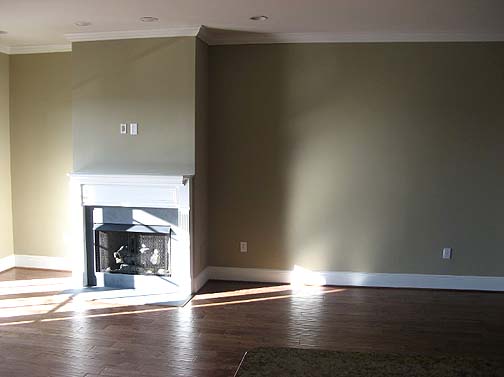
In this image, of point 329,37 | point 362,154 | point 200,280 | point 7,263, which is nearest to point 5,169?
point 7,263

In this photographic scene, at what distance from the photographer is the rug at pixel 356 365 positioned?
3.35 feet

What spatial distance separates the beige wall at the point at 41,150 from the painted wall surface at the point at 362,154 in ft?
5.67

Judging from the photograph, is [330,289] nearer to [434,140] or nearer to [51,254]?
[434,140]

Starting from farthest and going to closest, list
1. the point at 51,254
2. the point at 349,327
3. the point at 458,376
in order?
the point at 51,254
the point at 349,327
the point at 458,376

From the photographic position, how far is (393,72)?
4.49 m

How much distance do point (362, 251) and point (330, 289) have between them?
1.63 ft

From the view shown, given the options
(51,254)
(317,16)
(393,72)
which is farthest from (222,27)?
(51,254)

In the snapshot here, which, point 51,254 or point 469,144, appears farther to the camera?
point 51,254

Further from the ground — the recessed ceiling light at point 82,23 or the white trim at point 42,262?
the recessed ceiling light at point 82,23

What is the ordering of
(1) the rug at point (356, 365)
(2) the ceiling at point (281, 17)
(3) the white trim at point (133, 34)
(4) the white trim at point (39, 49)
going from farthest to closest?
1. (4) the white trim at point (39, 49)
2. (3) the white trim at point (133, 34)
3. (2) the ceiling at point (281, 17)
4. (1) the rug at point (356, 365)

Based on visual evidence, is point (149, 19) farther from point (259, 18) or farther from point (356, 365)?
point (356, 365)

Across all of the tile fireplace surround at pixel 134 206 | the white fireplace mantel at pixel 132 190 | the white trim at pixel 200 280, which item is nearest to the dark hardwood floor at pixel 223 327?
the white trim at pixel 200 280

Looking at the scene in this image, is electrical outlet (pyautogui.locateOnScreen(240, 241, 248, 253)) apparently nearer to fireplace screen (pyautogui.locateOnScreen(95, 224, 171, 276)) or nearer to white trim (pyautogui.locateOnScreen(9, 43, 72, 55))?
fireplace screen (pyautogui.locateOnScreen(95, 224, 171, 276))

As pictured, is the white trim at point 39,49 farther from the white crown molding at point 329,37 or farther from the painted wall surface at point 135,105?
the white crown molding at point 329,37
